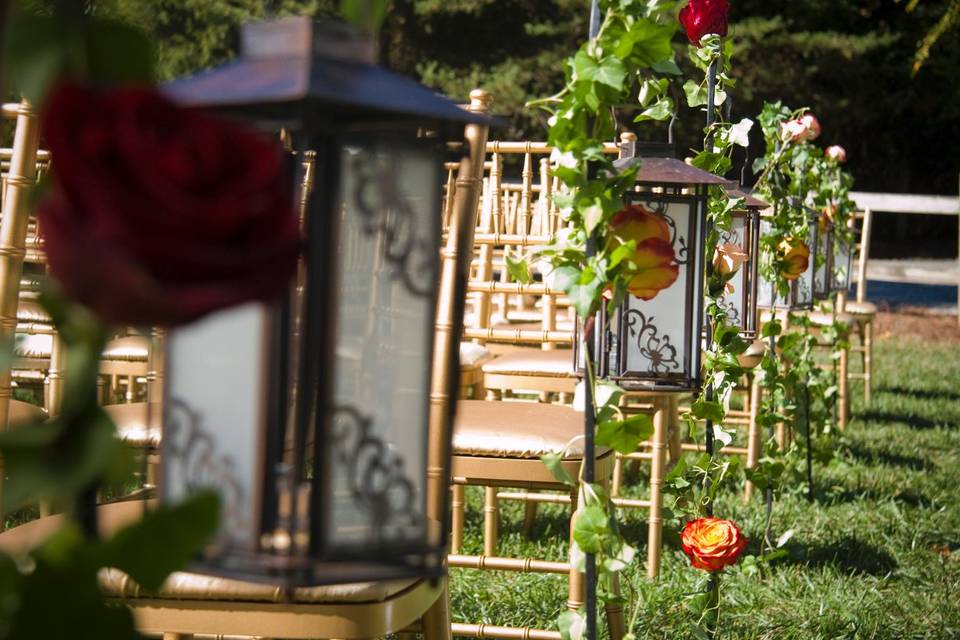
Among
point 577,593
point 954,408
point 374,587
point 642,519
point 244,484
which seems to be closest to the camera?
point 244,484

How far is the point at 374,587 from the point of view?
116cm

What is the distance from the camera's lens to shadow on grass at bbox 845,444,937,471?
4109mm

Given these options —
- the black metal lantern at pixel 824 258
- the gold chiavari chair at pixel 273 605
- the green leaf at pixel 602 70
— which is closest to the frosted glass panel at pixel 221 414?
the gold chiavari chair at pixel 273 605

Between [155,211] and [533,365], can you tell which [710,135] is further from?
[155,211]

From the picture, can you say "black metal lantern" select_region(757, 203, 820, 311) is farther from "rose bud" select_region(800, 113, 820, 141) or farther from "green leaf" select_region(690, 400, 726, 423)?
"green leaf" select_region(690, 400, 726, 423)

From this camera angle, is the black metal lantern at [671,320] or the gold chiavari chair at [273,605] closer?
the gold chiavari chair at [273,605]

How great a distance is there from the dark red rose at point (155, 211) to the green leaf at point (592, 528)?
98cm

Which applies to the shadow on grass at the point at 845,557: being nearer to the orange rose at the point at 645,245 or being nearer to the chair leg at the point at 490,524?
the chair leg at the point at 490,524

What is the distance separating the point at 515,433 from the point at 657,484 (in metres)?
0.87

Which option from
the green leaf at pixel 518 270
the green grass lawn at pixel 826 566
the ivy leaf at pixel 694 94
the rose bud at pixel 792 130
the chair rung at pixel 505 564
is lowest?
the green grass lawn at pixel 826 566

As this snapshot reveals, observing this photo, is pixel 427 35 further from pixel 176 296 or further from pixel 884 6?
pixel 176 296

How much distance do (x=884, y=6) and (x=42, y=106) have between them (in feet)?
55.1

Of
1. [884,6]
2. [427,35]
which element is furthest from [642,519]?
[884,6]

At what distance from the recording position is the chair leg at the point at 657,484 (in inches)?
104
